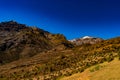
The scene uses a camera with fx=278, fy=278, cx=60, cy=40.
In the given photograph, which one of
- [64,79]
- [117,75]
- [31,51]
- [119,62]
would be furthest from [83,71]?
[31,51]

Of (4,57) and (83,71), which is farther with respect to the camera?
(4,57)

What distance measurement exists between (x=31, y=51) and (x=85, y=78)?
179400 mm

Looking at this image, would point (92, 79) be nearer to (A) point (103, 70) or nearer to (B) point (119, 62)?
(A) point (103, 70)

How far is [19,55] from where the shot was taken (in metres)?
198

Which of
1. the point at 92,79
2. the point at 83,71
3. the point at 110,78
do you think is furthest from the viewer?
the point at 83,71

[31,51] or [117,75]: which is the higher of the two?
[31,51]

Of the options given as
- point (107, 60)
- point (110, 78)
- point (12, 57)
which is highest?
point (12, 57)

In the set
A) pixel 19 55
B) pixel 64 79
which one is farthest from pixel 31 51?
pixel 64 79

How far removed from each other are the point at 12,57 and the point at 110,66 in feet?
590

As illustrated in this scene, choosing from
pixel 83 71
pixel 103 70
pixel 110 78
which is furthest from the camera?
pixel 83 71

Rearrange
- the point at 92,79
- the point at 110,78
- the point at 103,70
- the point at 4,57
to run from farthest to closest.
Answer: the point at 4,57 → the point at 103,70 → the point at 92,79 → the point at 110,78

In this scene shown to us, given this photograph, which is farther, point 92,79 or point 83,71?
point 83,71

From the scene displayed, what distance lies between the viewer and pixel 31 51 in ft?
653

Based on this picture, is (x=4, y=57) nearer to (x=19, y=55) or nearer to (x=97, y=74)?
(x=19, y=55)
